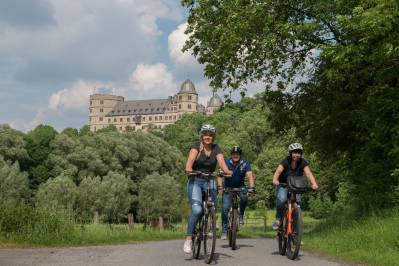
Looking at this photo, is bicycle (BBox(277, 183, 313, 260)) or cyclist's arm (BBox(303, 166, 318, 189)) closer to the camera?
bicycle (BBox(277, 183, 313, 260))

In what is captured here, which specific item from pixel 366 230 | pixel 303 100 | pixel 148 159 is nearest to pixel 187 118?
pixel 148 159

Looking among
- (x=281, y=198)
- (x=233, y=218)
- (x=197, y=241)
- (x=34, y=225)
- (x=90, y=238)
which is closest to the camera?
(x=197, y=241)

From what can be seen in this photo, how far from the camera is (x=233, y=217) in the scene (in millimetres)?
10094

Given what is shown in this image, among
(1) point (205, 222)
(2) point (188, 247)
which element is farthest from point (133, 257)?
(1) point (205, 222)

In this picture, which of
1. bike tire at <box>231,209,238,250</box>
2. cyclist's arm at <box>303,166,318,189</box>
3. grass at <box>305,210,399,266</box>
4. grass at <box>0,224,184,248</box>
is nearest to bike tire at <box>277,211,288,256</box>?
cyclist's arm at <box>303,166,318,189</box>

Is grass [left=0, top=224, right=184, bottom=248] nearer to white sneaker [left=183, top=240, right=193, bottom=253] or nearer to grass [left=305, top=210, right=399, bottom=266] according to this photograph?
white sneaker [left=183, top=240, right=193, bottom=253]

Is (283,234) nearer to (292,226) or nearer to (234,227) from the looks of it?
(292,226)

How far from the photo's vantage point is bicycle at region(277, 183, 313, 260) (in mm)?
8844

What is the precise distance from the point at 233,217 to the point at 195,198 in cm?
178


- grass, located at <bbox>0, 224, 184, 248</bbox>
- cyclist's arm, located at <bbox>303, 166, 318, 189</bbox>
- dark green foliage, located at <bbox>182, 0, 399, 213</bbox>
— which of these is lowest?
grass, located at <bbox>0, 224, 184, 248</bbox>

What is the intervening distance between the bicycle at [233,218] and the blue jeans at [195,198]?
153 centimetres

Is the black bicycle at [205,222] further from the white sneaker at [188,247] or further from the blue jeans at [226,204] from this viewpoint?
the blue jeans at [226,204]

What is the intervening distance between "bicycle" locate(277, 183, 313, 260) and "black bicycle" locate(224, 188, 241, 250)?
34.5 inches

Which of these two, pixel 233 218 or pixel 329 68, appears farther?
pixel 329 68
